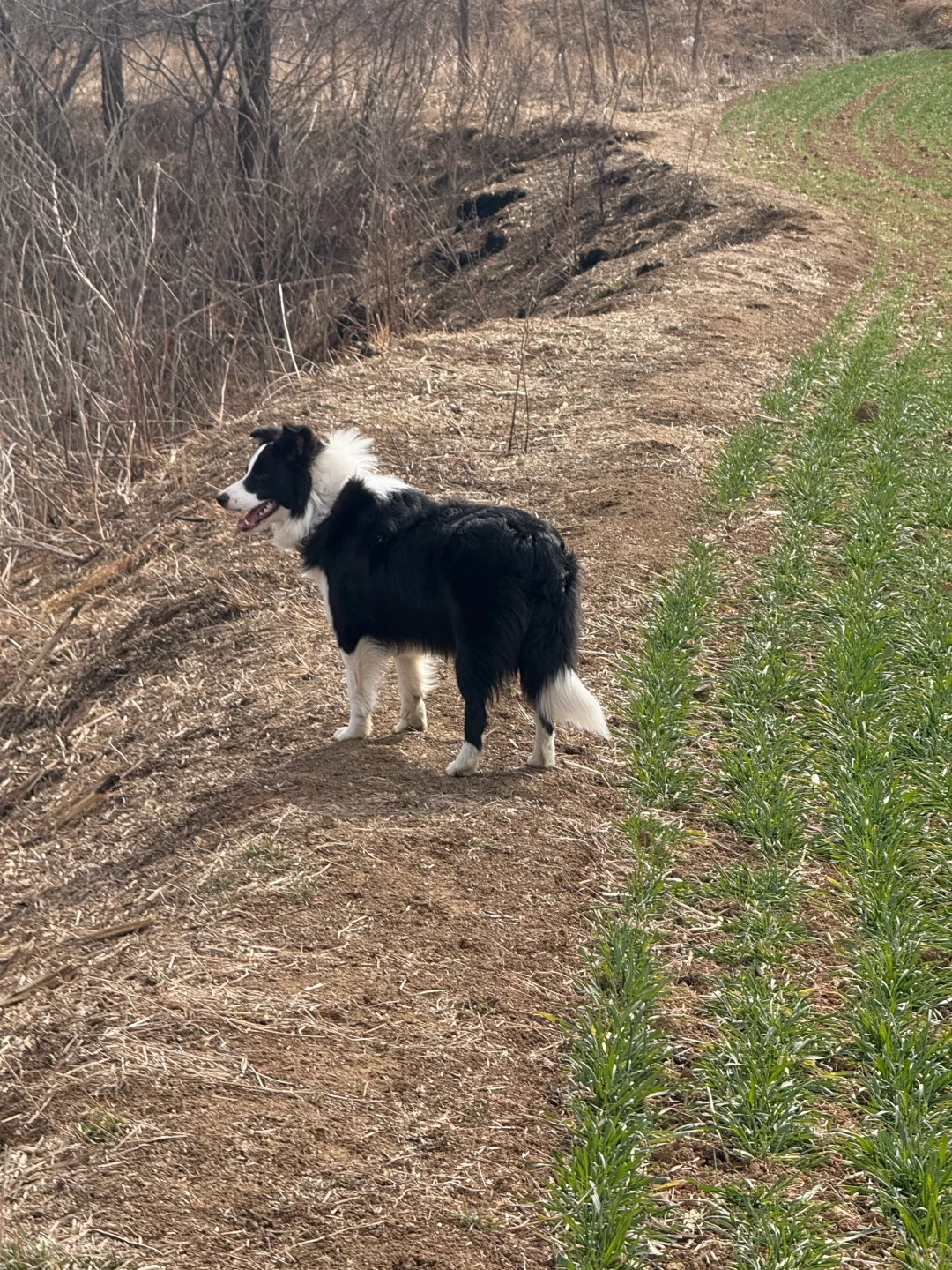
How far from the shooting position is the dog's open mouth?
6.10 metres

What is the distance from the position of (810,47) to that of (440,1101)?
4092 cm

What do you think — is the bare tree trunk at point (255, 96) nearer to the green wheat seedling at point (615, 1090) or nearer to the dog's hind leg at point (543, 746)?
the dog's hind leg at point (543, 746)

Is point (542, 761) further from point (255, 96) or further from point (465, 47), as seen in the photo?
point (465, 47)

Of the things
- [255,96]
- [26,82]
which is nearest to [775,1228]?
[26,82]

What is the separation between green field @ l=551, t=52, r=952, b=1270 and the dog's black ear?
184 cm

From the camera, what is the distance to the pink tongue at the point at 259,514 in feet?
20.0

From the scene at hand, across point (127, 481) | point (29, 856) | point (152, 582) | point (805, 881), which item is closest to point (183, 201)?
point (127, 481)

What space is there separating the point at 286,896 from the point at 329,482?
7.13 feet

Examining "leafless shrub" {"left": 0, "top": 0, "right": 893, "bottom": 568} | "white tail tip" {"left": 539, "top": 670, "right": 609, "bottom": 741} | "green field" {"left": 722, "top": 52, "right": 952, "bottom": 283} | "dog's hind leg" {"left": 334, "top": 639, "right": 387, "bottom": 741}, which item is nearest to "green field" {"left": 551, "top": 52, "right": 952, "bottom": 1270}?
"white tail tip" {"left": 539, "top": 670, "right": 609, "bottom": 741}

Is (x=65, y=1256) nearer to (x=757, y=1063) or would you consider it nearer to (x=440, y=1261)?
(x=440, y=1261)

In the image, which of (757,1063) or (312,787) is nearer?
(757,1063)

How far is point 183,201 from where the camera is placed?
1452cm

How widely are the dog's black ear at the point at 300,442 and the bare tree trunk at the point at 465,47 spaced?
1889 cm

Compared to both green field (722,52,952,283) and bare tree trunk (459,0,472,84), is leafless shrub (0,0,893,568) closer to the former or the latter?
bare tree trunk (459,0,472,84)
